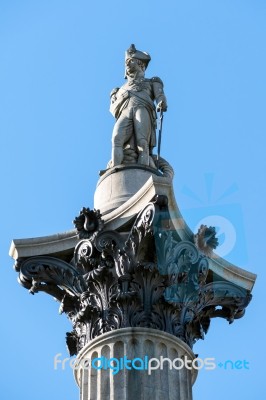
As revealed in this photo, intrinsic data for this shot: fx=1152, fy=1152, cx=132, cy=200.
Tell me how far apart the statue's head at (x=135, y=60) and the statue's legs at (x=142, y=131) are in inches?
→ 69.7

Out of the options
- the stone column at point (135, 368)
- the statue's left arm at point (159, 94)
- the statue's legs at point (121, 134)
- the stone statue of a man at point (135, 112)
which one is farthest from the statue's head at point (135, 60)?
the stone column at point (135, 368)

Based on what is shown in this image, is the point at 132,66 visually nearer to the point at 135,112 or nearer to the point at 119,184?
the point at 135,112

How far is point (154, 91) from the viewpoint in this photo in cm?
3056

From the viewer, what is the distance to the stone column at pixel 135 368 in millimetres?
23453

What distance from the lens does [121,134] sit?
2947 cm

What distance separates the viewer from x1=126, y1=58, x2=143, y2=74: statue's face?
31.1 m

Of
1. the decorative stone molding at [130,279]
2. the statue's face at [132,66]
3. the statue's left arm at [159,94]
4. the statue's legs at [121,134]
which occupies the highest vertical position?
the statue's face at [132,66]

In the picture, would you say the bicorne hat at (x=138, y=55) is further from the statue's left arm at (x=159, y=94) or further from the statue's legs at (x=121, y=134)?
the statue's legs at (x=121, y=134)

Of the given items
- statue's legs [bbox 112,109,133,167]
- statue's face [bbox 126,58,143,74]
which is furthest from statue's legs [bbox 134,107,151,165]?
statue's face [bbox 126,58,143,74]

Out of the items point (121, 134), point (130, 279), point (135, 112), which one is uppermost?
point (135, 112)

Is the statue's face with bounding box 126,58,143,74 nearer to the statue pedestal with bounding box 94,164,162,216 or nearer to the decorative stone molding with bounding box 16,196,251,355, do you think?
the statue pedestal with bounding box 94,164,162,216

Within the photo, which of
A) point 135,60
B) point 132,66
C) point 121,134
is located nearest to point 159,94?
point 132,66

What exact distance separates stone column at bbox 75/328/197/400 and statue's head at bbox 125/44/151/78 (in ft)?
30.4

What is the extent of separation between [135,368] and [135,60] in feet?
34.3
